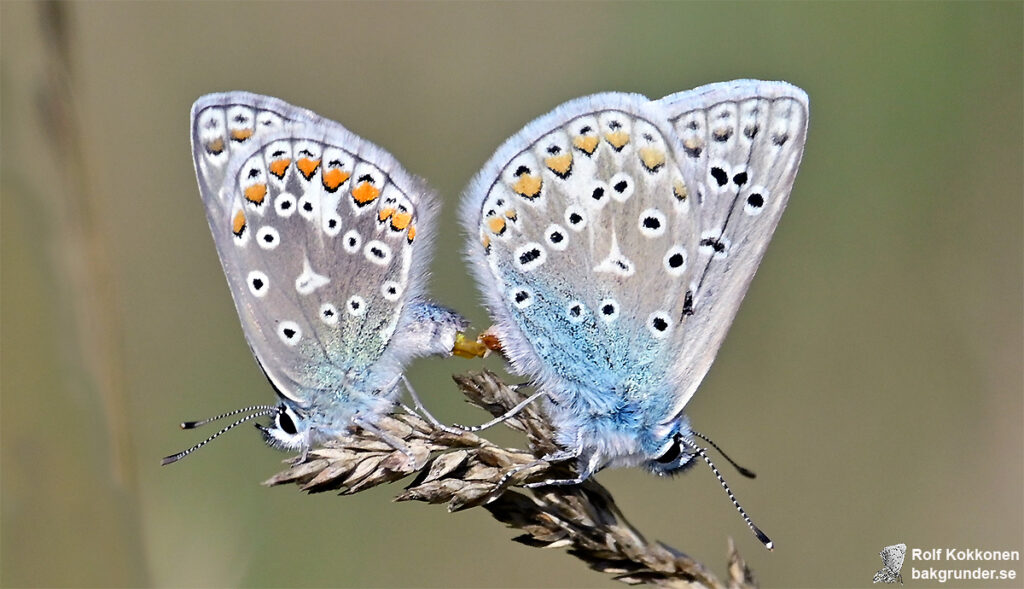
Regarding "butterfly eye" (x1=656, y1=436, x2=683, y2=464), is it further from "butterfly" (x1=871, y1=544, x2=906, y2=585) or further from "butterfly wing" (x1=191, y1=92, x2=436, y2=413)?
"butterfly wing" (x1=191, y1=92, x2=436, y2=413)

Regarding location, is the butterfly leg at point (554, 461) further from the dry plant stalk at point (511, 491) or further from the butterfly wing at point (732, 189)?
the butterfly wing at point (732, 189)

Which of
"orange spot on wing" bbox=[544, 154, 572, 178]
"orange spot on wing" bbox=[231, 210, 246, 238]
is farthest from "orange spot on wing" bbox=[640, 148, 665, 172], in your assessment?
"orange spot on wing" bbox=[231, 210, 246, 238]

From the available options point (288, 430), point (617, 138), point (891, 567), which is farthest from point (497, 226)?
point (891, 567)

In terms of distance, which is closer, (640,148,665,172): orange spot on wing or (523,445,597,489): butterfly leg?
(523,445,597,489): butterfly leg

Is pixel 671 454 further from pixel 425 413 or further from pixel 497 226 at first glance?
pixel 497 226

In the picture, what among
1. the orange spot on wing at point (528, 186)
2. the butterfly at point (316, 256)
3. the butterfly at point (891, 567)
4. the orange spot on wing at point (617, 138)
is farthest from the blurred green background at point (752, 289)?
the orange spot on wing at point (617, 138)

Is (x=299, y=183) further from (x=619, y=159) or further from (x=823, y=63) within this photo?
(x=823, y=63)

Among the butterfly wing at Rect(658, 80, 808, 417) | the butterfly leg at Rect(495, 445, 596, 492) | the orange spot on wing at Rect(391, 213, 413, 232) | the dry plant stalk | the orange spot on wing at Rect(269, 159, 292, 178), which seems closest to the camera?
the dry plant stalk
